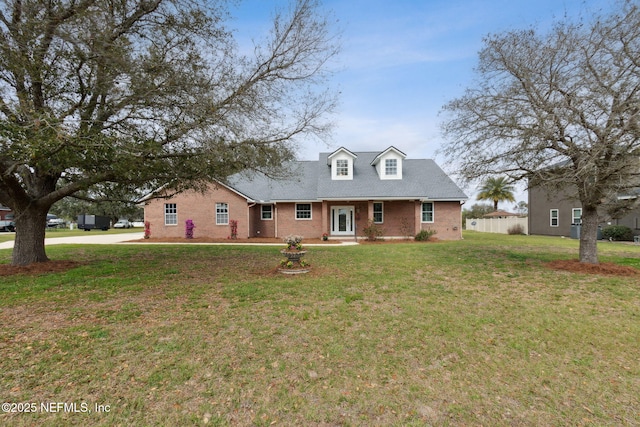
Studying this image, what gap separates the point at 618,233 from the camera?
21.2m

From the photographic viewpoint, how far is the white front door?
835 inches

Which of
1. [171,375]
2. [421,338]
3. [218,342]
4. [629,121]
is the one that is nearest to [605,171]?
[629,121]

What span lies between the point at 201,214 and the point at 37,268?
1220 centimetres

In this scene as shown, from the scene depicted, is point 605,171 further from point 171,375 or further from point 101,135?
point 101,135

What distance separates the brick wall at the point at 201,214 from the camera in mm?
20922

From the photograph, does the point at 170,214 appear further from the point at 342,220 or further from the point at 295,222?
the point at 342,220

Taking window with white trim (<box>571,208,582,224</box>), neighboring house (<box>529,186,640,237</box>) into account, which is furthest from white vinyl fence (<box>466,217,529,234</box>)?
window with white trim (<box>571,208,582,224</box>)

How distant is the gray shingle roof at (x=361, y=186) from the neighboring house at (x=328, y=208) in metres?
0.07

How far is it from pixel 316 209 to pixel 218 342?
17.0 meters

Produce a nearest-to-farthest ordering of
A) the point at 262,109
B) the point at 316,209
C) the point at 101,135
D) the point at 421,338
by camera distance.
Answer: the point at 421,338 < the point at 101,135 < the point at 262,109 < the point at 316,209

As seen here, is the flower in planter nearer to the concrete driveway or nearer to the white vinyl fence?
the concrete driveway

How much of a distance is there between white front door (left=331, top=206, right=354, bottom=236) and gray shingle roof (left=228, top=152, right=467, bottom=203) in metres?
1.53

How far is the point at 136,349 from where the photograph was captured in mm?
4176

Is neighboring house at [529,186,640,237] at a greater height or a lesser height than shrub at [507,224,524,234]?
greater
